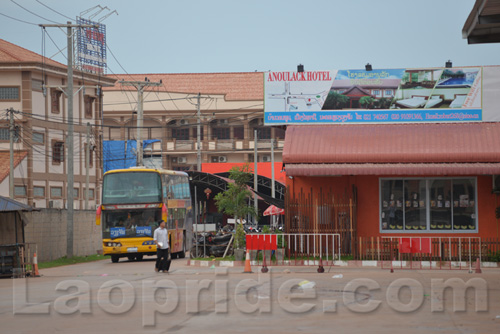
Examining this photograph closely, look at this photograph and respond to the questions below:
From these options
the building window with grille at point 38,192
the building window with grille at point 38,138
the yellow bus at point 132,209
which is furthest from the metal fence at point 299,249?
the building window with grille at point 38,138

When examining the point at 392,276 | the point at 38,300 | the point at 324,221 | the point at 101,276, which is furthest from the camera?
the point at 324,221

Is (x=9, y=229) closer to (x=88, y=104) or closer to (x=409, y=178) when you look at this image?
(x=409, y=178)

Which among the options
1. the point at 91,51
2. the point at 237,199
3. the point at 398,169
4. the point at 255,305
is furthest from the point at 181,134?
the point at 255,305

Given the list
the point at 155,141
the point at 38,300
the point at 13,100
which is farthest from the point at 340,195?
the point at 155,141

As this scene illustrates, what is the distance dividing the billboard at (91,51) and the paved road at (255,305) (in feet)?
140

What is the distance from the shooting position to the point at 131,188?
3538cm

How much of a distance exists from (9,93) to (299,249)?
3348 centimetres

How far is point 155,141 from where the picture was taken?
240ft

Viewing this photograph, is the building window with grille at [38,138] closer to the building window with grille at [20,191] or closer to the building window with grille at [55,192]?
the building window with grille at [20,191]

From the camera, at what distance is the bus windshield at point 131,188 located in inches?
1388

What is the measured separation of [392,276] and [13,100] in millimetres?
39927

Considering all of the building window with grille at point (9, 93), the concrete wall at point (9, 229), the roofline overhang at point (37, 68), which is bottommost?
the concrete wall at point (9, 229)

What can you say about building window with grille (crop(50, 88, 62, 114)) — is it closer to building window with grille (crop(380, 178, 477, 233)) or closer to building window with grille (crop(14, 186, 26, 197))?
building window with grille (crop(14, 186, 26, 197))

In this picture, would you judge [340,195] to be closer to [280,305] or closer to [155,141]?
[280,305]
